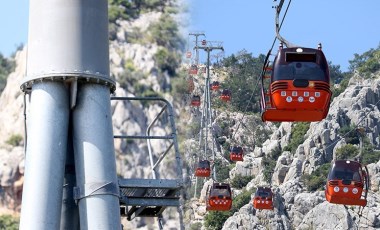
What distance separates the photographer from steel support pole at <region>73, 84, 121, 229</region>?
23.7ft

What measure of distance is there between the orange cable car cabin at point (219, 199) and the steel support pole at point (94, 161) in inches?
1248

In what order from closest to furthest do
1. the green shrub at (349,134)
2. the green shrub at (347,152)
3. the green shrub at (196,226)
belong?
the green shrub at (196,226) < the green shrub at (347,152) < the green shrub at (349,134)

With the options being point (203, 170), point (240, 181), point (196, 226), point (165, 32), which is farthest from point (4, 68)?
point (203, 170)

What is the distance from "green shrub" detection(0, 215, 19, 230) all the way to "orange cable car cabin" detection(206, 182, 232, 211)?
24.8 m

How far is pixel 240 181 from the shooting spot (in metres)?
84.4

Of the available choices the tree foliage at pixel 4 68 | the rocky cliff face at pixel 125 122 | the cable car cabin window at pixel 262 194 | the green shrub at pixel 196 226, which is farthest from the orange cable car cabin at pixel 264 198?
the tree foliage at pixel 4 68

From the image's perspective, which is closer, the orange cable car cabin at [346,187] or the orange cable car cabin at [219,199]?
the orange cable car cabin at [346,187]

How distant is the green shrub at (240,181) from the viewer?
3307 inches

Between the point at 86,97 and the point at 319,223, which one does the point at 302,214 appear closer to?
the point at 319,223

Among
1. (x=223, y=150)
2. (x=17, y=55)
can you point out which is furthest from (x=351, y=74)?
(x=17, y=55)

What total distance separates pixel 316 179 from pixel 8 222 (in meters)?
24.4

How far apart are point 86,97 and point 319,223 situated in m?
61.0

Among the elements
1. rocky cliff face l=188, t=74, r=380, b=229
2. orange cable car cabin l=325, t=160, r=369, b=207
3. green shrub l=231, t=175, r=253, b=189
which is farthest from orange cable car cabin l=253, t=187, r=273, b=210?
green shrub l=231, t=175, r=253, b=189

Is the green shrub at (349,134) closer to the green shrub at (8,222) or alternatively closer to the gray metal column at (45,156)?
the green shrub at (8,222)
